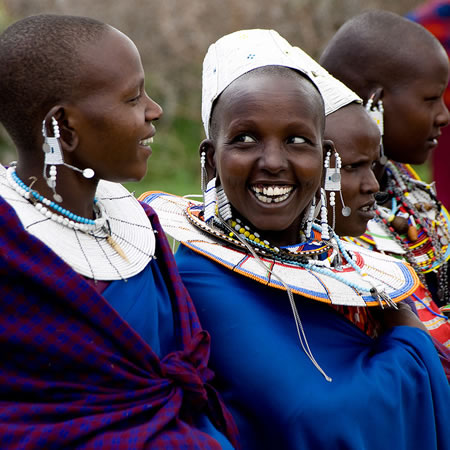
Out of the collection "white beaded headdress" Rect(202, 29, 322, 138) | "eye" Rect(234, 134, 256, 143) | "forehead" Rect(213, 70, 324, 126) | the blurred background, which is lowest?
"eye" Rect(234, 134, 256, 143)

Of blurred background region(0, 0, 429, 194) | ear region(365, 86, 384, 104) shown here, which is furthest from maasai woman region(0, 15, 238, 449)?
blurred background region(0, 0, 429, 194)

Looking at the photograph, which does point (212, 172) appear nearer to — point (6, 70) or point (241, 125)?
point (241, 125)

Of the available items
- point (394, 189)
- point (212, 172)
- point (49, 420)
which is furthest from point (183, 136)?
point (49, 420)

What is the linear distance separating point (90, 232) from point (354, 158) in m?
1.27

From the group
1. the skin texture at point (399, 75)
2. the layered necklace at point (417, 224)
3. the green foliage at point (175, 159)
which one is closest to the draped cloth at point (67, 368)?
the layered necklace at point (417, 224)

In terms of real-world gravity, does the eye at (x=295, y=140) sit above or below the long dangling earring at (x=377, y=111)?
below

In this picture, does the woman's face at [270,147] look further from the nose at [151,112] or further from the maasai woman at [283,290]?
the nose at [151,112]

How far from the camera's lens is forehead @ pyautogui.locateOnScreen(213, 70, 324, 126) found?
7.50ft

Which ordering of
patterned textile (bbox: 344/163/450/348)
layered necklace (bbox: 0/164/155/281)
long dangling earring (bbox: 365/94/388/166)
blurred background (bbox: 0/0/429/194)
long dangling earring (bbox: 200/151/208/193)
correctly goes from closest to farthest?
layered necklace (bbox: 0/164/155/281) → long dangling earring (bbox: 200/151/208/193) → patterned textile (bbox: 344/163/450/348) → long dangling earring (bbox: 365/94/388/166) → blurred background (bbox: 0/0/429/194)

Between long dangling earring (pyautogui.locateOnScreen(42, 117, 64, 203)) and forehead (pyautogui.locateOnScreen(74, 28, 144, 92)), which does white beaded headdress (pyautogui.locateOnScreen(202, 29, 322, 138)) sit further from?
long dangling earring (pyautogui.locateOnScreen(42, 117, 64, 203))

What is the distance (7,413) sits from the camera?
170 cm

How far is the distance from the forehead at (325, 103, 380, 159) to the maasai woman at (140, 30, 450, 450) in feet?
0.91

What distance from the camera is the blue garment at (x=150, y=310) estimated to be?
6.33 ft

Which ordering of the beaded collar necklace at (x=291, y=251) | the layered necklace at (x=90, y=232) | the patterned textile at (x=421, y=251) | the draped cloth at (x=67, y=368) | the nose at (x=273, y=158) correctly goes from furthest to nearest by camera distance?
the patterned textile at (x=421, y=251) → the beaded collar necklace at (x=291, y=251) → the nose at (x=273, y=158) → the layered necklace at (x=90, y=232) → the draped cloth at (x=67, y=368)
